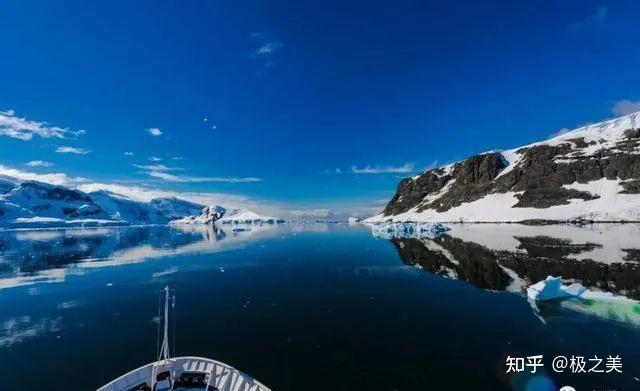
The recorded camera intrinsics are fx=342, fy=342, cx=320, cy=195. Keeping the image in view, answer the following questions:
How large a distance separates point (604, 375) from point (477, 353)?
20.6 ft

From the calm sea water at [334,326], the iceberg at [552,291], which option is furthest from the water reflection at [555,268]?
the iceberg at [552,291]

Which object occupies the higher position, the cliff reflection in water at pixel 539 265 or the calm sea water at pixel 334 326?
the cliff reflection in water at pixel 539 265

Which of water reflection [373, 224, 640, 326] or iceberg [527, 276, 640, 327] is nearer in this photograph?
iceberg [527, 276, 640, 327]

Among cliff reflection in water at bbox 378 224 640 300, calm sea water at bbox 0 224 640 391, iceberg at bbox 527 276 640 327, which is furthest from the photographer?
cliff reflection in water at bbox 378 224 640 300

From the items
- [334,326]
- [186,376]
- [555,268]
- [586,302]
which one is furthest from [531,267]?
[186,376]

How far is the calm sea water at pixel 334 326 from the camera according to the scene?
1927 cm

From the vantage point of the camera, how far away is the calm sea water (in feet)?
63.2

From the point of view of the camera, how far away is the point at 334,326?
90.5 feet

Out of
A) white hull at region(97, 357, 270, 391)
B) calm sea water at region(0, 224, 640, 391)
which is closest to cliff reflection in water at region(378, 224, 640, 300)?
calm sea water at region(0, 224, 640, 391)

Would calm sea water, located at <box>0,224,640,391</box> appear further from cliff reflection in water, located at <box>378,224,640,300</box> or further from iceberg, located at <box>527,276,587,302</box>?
iceberg, located at <box>527,276,587,302</box>

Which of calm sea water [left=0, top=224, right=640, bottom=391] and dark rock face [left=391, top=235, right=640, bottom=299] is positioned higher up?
dark rock face [left=391, top=235, right=640, bottom=299]

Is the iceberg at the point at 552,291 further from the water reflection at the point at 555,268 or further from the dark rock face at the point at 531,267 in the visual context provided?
the dark rock face at the point at 531,267

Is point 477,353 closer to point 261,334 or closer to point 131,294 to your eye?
point 261,334

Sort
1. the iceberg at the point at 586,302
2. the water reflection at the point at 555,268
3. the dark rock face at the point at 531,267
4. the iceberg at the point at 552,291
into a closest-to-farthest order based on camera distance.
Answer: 1. the iceberg at the point at 586,302
2. the water reflection at the point at 555,268
3. the iceberg at the point at 552,291
4. the dark rock face at the point at 531,267
